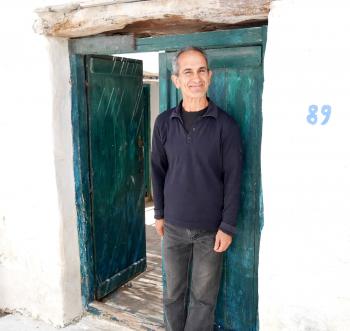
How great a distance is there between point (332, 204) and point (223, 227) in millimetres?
681

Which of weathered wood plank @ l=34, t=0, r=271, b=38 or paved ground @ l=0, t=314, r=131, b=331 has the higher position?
weathered wood plank @ l=34, t=0, r=271, b=38

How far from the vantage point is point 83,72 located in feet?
11.4

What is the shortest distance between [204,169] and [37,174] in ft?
5.06

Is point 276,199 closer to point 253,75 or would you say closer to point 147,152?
point 253,75

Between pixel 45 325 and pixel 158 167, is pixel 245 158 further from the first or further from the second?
pixel 45 325

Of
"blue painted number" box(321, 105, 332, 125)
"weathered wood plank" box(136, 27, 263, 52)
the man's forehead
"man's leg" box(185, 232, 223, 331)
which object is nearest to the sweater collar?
the man's forehead

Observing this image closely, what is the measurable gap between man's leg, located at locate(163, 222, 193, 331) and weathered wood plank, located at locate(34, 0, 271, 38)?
1366mm

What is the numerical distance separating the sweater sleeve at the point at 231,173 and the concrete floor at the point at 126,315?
1.37 meters

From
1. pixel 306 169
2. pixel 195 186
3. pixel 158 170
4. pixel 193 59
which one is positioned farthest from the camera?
pixel 158 170

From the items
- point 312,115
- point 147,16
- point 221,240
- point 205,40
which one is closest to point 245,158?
point 221,240

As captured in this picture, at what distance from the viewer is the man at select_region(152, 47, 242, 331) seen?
2.52 m

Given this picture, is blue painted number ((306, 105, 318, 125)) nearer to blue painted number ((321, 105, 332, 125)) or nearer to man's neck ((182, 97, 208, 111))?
blue painted number ((321, 105, 332, 125))

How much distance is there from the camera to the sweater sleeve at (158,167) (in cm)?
273

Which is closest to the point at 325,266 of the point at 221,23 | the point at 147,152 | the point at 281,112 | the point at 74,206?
the point at 281,112
